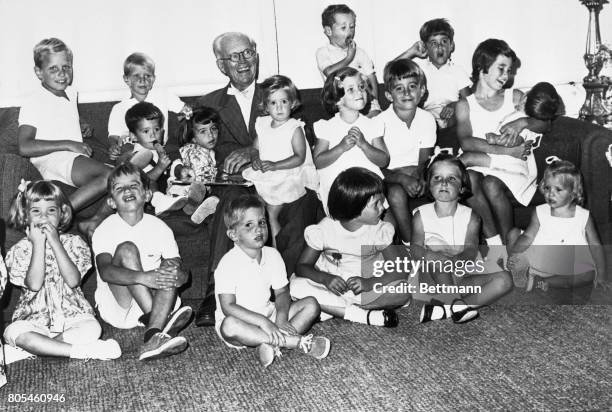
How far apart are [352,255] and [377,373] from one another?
2.42ft

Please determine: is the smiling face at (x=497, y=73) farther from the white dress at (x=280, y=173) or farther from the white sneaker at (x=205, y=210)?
the white sneaker at (x=205, y=210)

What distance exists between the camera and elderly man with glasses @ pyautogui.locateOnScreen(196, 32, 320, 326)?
3.67 meters

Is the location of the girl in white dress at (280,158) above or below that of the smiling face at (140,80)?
below

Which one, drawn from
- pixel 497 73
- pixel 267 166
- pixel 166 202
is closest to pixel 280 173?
pixel 267 166

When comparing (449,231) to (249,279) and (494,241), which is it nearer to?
(494,241)

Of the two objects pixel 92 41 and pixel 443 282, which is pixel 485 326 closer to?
pixel 443 282

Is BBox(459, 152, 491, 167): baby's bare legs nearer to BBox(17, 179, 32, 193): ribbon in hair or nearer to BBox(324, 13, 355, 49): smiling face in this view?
BBox(324, 13, 355, 49): smiling face

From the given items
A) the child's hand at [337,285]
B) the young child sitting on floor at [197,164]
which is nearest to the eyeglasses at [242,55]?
the young child sitting on floor at [197,164]

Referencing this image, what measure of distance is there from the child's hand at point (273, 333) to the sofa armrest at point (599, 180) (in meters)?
1.77

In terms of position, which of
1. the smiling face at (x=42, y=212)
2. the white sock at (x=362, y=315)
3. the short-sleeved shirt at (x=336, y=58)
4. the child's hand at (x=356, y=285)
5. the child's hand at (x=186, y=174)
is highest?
the short-sleeved shirt at (x=336, y=58)

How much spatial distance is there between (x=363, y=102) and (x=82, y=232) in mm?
1378

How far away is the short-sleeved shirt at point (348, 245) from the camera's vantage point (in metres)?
3.48

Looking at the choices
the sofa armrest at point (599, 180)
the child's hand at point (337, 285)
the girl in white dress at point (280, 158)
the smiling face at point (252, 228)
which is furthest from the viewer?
the sofa armrest at point (599, 180)

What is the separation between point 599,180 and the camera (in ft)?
12.9
